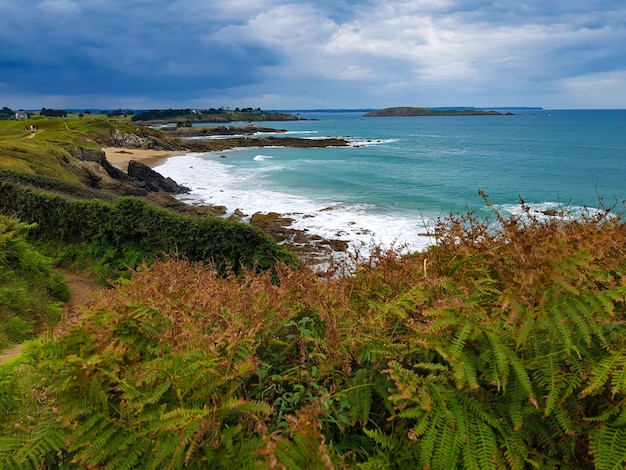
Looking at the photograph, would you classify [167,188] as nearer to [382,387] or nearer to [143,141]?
[382,387]

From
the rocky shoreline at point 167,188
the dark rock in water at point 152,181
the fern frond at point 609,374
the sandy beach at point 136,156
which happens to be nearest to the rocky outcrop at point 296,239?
the rocky shoreline at point 167,188

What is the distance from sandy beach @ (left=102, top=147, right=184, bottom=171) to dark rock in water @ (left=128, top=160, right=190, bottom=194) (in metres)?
7.04

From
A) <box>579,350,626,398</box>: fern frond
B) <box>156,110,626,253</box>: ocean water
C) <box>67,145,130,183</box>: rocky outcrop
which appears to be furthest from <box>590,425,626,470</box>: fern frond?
<box>67,145,130,183</box>: rocky outcrop

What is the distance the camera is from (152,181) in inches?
1622

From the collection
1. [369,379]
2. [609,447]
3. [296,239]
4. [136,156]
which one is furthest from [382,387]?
[136,156]

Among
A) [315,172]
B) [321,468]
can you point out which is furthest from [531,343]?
[315,172]

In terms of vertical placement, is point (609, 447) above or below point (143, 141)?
below

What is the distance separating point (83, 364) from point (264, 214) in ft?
89.5

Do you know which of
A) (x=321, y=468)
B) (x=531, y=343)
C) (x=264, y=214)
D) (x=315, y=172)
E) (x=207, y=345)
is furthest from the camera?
(x=315, y=172)

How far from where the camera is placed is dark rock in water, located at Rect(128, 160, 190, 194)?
39719 mm

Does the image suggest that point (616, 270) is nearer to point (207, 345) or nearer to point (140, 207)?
point (207, 345)

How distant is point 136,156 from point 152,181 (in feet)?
87.1

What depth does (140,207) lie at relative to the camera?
17.3 m

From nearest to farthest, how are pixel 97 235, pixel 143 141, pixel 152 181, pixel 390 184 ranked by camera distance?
1. pixel 97 235
2. pixel 152 181
3. pixel 390 184
4. pixel 143 141
